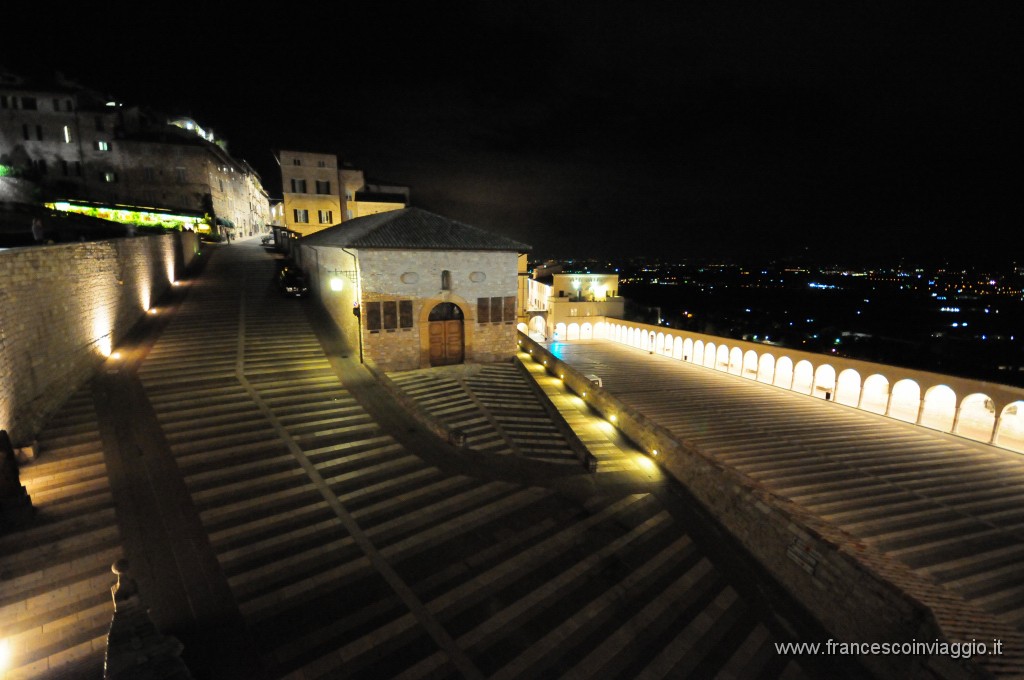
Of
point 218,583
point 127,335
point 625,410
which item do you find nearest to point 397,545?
point 218,583

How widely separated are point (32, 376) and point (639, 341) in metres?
28.7

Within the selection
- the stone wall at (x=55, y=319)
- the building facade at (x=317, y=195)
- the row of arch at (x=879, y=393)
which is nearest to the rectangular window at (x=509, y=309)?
the row of arch at (x=879, y=393)

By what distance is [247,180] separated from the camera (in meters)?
54.8

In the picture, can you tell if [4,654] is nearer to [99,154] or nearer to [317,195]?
[317,195]

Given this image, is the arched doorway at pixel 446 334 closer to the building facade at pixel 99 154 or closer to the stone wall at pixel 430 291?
the stone wall at pixel 430 291

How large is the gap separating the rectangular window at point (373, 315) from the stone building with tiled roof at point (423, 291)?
0.03m

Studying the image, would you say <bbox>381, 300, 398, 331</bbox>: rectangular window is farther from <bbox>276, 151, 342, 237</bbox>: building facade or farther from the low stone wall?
<bbox>276, 151, 342, 237</bbox>: building facade

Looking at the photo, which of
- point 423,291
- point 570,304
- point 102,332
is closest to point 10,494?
point 102,332

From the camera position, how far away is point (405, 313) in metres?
15.8

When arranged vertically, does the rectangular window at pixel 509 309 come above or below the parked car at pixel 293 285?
below

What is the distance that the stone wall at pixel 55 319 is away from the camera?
8.38 meters

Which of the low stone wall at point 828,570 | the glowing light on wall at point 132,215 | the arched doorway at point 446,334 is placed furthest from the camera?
the glowing light on wall at point 132,215

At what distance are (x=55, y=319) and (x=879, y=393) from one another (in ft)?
82.4

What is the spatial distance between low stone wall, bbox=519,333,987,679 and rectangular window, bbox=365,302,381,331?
1118cm
